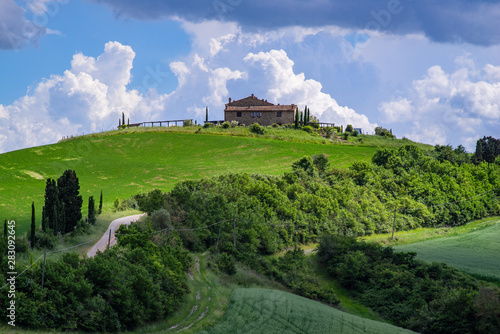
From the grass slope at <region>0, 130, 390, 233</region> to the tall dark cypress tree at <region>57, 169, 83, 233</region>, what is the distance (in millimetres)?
6446

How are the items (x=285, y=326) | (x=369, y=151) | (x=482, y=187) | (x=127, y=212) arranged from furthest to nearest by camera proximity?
(x=369, y=151)
(x=482, y=187)
(x=127, y=212)
(x=285, y=326)

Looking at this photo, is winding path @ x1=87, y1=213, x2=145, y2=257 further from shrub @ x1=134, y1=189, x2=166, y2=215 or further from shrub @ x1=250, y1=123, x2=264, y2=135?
shrub @ x1=250, y1=123, x2=264, y2=135

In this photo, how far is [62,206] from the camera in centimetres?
3909

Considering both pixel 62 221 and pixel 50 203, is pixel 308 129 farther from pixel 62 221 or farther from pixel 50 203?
pixel 50 203

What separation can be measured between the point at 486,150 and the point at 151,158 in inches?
2350

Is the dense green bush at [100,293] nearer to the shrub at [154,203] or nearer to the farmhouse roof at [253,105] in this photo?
the shrub at [154,203]

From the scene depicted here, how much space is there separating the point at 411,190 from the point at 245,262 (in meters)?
38.9

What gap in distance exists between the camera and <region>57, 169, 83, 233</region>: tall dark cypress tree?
40.8 meters

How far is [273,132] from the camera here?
9912cm

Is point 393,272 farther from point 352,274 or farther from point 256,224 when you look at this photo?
point 256,224

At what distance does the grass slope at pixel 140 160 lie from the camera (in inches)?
2376

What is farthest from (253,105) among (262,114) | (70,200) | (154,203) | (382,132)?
(70,200)

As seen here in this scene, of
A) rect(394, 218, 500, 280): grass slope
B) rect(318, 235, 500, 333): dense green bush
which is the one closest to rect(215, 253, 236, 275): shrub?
rect(318, 235, 500, 333): dense green bush

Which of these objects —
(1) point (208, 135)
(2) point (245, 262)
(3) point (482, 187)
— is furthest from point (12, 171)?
(3) point (482, 187)
